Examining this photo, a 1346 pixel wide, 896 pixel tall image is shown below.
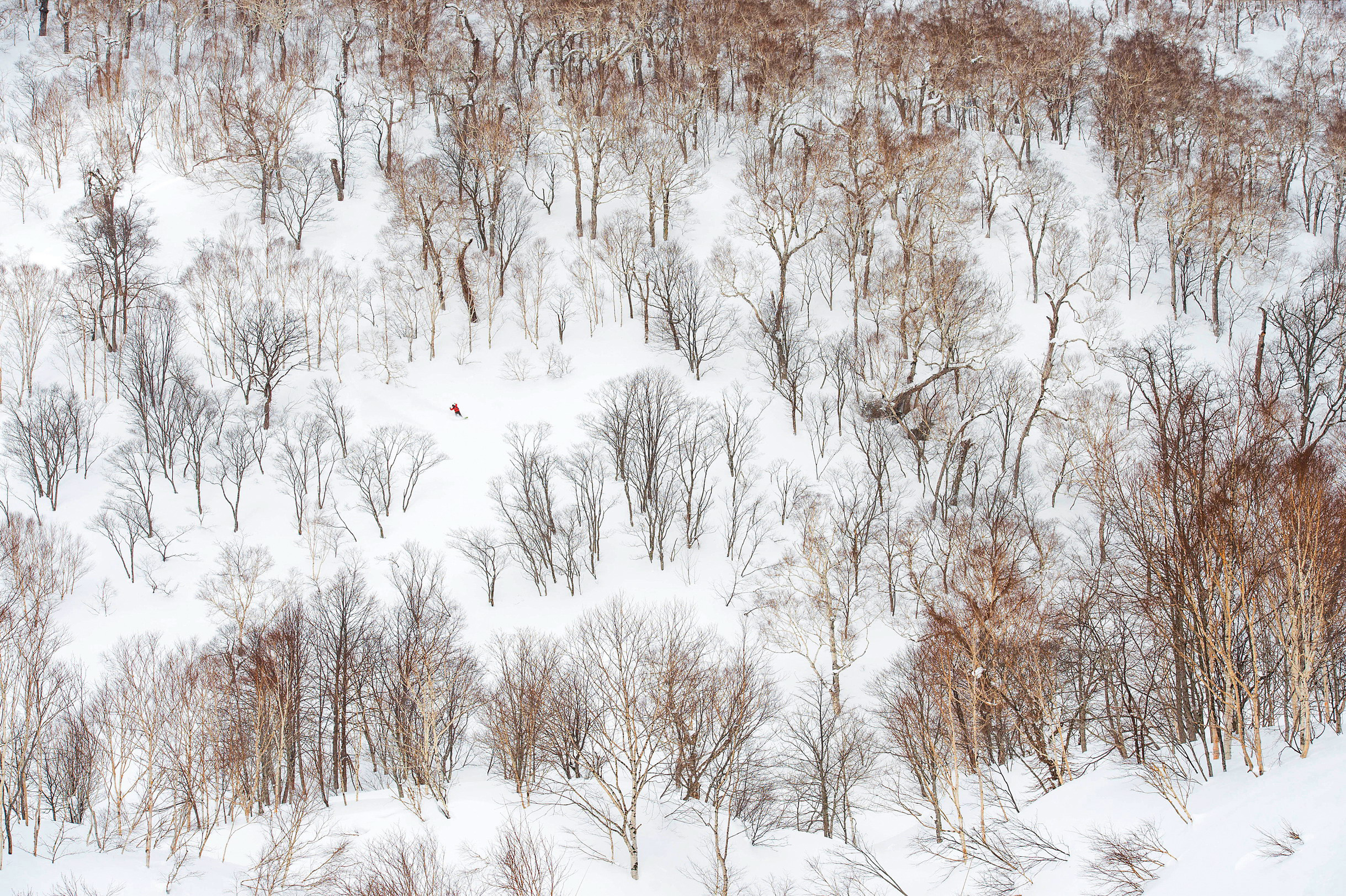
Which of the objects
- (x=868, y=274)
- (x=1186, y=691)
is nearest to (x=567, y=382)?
(x=868, y=274)

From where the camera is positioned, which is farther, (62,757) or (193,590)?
(193,590)

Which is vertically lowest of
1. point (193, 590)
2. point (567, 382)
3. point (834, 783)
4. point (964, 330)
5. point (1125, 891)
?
point (834, 783)

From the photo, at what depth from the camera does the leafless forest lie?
2242cm

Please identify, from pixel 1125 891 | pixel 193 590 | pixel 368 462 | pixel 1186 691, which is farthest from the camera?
pixel 368 462

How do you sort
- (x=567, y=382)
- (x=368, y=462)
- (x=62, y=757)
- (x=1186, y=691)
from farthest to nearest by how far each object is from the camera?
(x=567, y=382), (x=368, y=462), (x=62, y=757), (x=1186, y=691)

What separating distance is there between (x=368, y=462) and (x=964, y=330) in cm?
3151

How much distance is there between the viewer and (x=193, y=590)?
34906 mm

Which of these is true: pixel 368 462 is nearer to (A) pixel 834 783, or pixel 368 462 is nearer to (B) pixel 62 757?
(B) pixel 62 757

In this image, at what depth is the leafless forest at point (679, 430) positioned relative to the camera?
2242 cm

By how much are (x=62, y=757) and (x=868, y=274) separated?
143 feet

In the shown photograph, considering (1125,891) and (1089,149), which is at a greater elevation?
(1089,149)

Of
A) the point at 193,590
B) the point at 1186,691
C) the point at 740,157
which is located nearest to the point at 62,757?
the point at 193,590

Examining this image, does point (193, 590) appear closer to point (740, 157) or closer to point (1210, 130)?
point (740, 157)

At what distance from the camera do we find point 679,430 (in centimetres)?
3959
